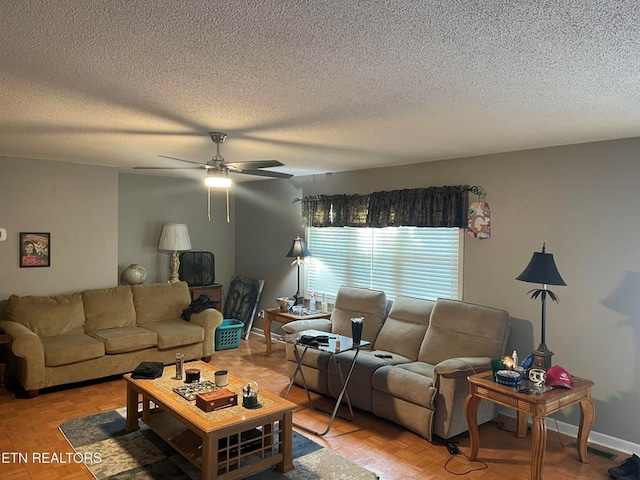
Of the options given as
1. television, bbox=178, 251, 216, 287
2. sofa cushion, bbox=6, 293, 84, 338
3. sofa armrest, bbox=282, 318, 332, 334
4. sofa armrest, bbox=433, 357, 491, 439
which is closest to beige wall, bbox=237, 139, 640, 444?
sofa armrest, bbox=433, 357, 491, 439

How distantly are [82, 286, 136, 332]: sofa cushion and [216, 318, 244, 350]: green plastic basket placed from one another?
1.15 meters

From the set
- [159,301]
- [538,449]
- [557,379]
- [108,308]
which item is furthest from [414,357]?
[108,308]

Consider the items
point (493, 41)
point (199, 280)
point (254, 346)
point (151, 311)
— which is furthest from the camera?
point (199, 280)

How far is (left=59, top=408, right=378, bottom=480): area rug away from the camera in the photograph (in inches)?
118

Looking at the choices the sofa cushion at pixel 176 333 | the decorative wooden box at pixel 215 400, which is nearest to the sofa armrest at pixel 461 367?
the decorative wooden box at pixel 215 400

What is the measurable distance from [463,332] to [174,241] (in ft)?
13.4

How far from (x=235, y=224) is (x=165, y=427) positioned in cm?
433

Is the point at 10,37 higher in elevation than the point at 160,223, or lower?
higher

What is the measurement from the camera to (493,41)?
5.80 ft

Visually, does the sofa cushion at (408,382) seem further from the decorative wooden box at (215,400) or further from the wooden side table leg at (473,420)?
the decorative wooden box at (215,400)

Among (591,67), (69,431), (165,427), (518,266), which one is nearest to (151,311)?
(69,431)

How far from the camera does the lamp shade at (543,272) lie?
10.7ft

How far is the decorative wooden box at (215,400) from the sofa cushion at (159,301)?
8.76 ft

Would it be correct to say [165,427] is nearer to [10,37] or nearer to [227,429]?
[227,429]
